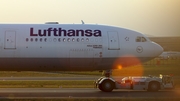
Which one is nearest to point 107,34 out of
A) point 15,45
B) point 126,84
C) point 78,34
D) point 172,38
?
point 78,34

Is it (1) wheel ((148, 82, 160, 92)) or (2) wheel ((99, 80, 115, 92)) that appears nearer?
(2) wheel ((99, 80, 115, 92))

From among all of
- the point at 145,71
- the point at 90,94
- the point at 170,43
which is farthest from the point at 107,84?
the point at 170,43

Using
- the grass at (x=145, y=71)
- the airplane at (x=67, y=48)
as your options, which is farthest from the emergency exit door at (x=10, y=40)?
the grass at (x=145, y=71)

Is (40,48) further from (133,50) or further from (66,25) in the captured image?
(133,50)

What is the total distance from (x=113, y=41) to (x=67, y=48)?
317 centimetres

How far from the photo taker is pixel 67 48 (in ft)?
84.2

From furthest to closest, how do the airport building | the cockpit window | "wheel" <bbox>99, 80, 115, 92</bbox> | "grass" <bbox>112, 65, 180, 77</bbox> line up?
the airport building, "grass" <bbox>112, 65, 180, 77</bbox>, the cockpit window, "wheel" <bbox>99, 80, 115, 92</bbox>

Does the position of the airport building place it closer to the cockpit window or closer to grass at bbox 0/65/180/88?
grass at bbox 0/65/180/88

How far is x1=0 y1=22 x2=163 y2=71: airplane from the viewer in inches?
1007

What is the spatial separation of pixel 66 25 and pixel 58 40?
4.54ft

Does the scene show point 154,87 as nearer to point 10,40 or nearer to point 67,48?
point 67,48

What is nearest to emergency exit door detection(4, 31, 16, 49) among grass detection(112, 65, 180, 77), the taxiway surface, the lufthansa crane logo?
the taxiway surface

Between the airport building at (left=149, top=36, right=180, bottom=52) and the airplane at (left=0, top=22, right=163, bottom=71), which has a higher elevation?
the airport building at (left=149, top=36, right=180, bottom=52)

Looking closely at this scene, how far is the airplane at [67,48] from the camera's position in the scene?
25.6 m
